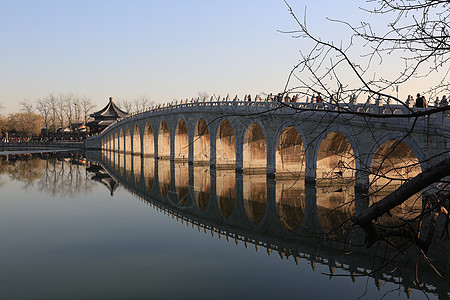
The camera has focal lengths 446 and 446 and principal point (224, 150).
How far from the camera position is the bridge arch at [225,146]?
3541cm

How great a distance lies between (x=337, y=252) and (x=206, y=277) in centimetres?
418

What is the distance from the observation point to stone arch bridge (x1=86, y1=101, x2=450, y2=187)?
17938 millimetres

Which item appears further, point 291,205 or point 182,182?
point 182,182

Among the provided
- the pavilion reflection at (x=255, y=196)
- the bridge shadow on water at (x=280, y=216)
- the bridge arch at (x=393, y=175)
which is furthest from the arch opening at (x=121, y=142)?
the bridge arch at (x=393, y=175)

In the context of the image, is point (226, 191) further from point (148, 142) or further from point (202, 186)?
point (148, 142)

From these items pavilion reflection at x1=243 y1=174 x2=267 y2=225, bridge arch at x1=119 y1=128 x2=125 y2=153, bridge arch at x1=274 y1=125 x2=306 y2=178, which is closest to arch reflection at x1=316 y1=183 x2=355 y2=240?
pavilion reflection at x1=243 y1=174 x2=267 y2=225

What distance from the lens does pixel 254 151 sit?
32.4 metres

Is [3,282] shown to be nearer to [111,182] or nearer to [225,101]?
[111,182]

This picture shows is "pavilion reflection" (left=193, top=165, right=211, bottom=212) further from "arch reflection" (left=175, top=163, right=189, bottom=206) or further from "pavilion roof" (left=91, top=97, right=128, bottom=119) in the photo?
"pavilion roof" (left=91, top=97, right=128, bottom=119)

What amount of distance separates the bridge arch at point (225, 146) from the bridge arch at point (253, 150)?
3623 millimetres

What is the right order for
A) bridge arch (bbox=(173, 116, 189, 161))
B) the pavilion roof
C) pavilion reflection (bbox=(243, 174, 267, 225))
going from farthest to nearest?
the pavilion roof < bridge arch (bbox=(173, 116, 189, 161)) < pavilion reflection (bbox=(243, 174, 267, 225))

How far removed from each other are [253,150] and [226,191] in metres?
7.94

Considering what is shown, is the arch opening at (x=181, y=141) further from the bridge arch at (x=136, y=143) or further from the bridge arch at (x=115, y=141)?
the bridge arch at (x=115, y=141)

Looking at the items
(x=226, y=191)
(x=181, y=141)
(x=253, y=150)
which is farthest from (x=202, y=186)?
(x=181, y=141)
